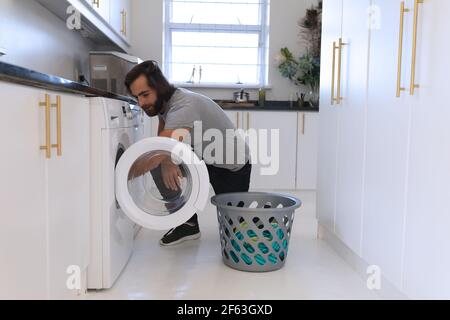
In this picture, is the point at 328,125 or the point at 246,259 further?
the point at 328,125

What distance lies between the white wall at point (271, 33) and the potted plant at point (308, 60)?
8cm

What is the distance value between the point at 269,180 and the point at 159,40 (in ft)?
5.80

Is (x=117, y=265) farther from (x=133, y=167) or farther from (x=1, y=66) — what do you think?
(x=1, y=66)

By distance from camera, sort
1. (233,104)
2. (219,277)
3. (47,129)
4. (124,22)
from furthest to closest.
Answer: (233,104) → (124,22) → (219,277) → (47,129)

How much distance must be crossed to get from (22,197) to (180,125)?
1.07 metres

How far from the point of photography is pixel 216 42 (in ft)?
15.2

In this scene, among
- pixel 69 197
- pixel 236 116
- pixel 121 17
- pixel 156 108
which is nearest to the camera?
pixel 69 197

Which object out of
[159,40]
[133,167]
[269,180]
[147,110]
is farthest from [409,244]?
[159,40]

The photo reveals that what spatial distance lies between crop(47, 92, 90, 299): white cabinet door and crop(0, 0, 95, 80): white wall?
32.4 inches

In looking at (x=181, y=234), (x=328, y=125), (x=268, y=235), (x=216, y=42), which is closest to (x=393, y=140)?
(x=268, y=235)

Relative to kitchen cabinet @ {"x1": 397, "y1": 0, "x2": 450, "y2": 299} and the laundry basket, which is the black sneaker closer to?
the laundry basket

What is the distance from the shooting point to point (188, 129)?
2123 millimetres

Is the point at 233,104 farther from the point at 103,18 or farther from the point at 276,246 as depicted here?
the point at 276,246

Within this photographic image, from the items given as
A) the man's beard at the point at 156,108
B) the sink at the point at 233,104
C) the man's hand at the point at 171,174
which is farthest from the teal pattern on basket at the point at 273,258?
the sink at the point at 233,104
